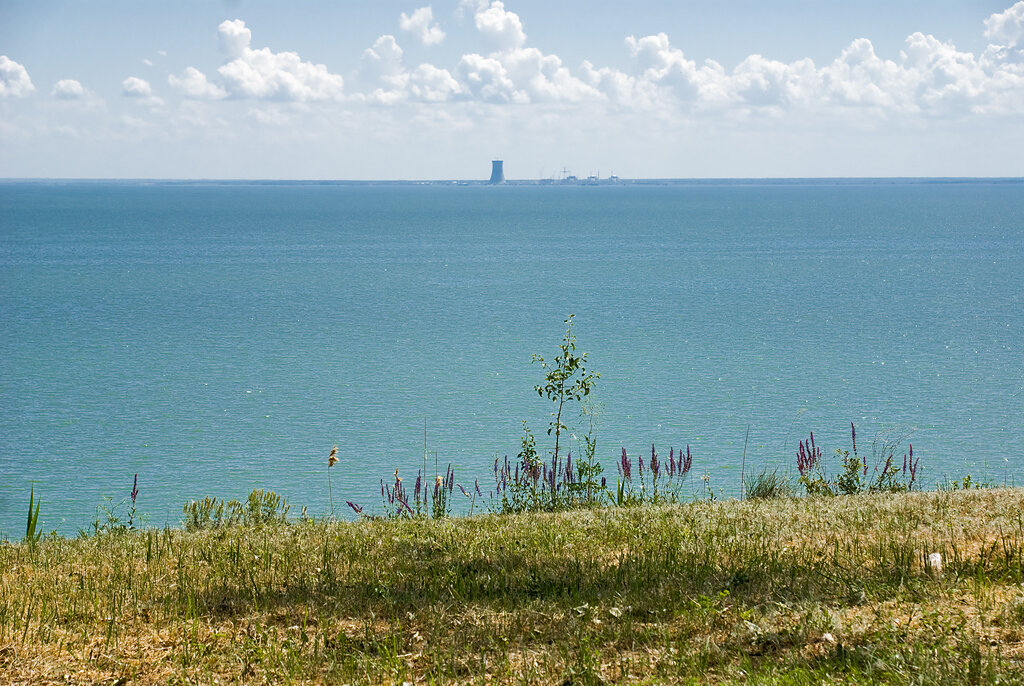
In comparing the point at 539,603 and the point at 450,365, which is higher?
the point at 539,603

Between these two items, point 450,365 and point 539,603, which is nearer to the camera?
point 539,603

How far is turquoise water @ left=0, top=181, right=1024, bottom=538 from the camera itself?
68.6 feet

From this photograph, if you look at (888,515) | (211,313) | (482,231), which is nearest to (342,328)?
(211,313)

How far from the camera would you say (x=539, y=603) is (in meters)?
5.84

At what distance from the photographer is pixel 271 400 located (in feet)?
87.6

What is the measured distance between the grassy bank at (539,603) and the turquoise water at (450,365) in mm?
9261

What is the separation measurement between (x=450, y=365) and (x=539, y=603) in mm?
25789

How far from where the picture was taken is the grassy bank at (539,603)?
4957 millimetres

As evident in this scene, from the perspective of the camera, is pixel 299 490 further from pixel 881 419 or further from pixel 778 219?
pixel 778 219

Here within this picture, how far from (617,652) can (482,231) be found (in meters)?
112

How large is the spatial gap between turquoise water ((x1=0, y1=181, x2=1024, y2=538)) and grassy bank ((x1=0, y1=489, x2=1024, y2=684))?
9261 mm

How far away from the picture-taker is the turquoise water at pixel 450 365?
20922 mm

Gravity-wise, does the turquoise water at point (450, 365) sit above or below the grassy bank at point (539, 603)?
below

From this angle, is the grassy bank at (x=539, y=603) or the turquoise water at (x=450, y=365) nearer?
the grassy bank at (x=539, y=603)
